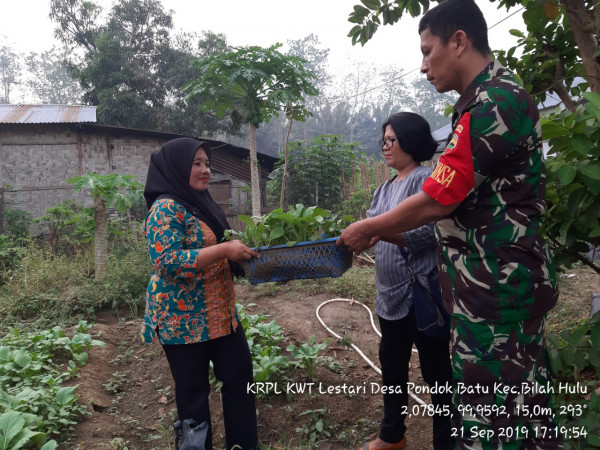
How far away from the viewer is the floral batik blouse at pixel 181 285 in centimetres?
216

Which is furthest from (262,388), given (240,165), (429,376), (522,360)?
(240,165)

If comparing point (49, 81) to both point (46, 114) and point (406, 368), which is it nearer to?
point (46, 114)

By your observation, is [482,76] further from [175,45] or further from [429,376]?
[175,45]

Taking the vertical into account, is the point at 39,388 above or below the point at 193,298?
below

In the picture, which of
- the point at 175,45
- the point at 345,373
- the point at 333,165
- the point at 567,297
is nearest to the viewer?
the point at 345,373

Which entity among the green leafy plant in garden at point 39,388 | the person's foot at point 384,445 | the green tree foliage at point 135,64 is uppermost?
the green tree foliage at point 135,64

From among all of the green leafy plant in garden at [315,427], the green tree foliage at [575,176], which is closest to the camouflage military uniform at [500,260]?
the green tree foliage at [575,176]

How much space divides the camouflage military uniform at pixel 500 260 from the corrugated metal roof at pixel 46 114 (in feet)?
45.4

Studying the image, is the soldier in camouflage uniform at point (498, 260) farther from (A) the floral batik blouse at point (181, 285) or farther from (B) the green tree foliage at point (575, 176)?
(A) the floral batik blouse at point (181, 285)

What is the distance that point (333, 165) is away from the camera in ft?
40.3

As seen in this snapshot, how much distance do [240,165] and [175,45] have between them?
8.11 meters

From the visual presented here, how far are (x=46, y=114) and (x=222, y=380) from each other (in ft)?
48.1

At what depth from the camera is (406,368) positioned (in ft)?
8.42

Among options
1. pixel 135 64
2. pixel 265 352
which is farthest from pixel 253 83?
pixel 135 64
